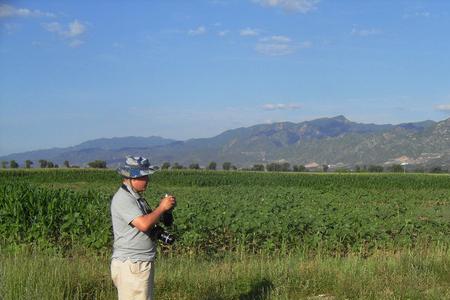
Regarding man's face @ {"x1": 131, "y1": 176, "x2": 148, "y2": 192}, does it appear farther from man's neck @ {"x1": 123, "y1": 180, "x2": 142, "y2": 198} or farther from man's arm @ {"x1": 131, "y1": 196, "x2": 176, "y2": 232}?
man's arm @ {"x1": 131, "y1": 196, "x2": 176, "y2": 232}

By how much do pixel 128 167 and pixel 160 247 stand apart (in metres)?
7.24

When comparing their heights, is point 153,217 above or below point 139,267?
above

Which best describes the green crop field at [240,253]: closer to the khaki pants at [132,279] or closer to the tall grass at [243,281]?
the tall grass at [243,281]

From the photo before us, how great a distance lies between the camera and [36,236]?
13.0 m

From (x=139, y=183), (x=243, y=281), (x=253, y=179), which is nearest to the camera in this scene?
(x=139, y=183)

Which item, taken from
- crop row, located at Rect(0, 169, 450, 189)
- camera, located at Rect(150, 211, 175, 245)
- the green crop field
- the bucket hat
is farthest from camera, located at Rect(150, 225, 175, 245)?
crop row, located at Rect(0, 169, 450, 189)

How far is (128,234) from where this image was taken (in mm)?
5191

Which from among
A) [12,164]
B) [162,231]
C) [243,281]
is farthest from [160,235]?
[12,164]

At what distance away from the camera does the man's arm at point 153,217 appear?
4961 millimetres

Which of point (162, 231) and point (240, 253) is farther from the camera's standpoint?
point (240, 253)

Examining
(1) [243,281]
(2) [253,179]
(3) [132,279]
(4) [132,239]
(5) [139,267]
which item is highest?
(4) [132,239]

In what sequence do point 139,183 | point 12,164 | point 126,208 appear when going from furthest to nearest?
point 12,164 → point 139,183 → point 126,208

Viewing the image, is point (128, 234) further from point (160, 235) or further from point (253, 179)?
point (253, 179)

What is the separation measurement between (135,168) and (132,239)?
67 centimetres
